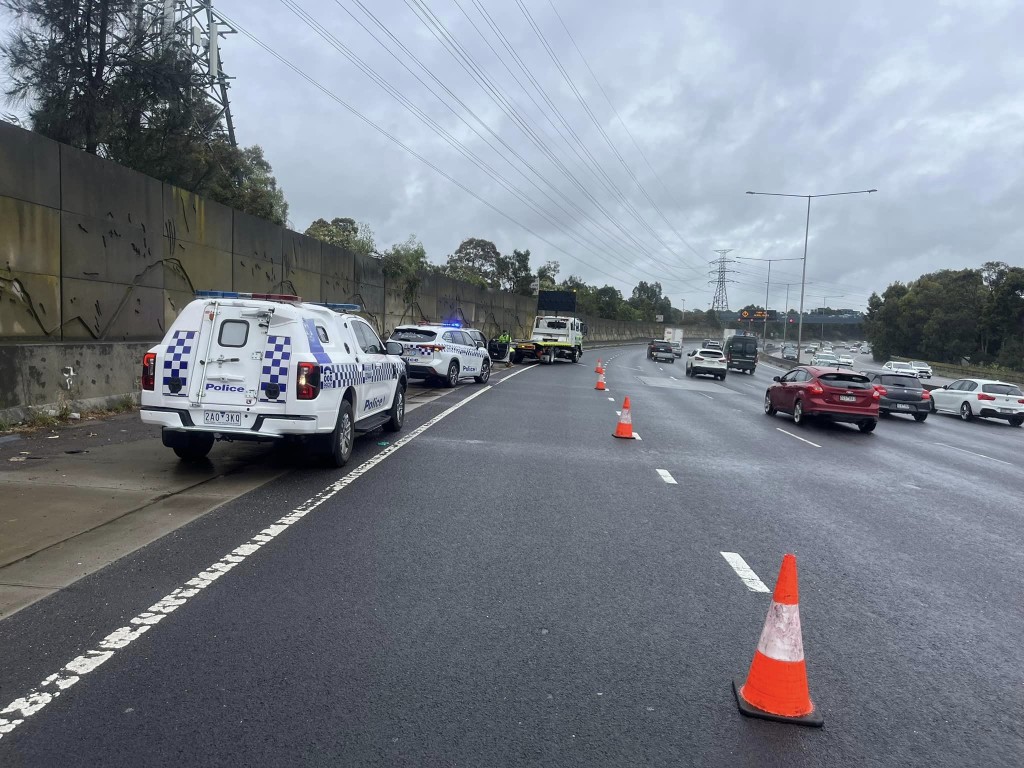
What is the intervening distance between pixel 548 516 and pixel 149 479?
4.17m

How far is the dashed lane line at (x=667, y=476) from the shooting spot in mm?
9709

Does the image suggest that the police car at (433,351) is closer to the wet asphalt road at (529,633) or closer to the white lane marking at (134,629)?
the wet asphalt road at (529,633)

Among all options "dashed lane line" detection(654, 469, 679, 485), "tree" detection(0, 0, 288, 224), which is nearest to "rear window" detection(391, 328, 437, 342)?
"tree" detection(0, 0, 288, 224)

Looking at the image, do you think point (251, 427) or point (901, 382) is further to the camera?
point (901, 382)

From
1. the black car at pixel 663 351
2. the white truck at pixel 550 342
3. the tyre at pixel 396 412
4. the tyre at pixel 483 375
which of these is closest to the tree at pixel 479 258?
the black car at pixel 663 351

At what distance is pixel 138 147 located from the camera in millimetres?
21578

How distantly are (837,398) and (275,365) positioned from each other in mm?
12993

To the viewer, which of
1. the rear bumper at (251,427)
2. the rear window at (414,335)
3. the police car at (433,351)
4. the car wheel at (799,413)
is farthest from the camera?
the rear window at (414,335)

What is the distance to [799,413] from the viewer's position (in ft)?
A: 59.1

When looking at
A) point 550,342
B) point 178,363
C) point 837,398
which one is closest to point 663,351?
point 550,342

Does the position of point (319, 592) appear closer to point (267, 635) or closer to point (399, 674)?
point (267, 635)

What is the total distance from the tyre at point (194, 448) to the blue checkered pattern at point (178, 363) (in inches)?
23.9

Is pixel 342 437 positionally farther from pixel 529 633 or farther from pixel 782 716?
pixel 782 716

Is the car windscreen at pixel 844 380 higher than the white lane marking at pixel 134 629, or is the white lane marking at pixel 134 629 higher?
the car windscreen at pixel 844 380
